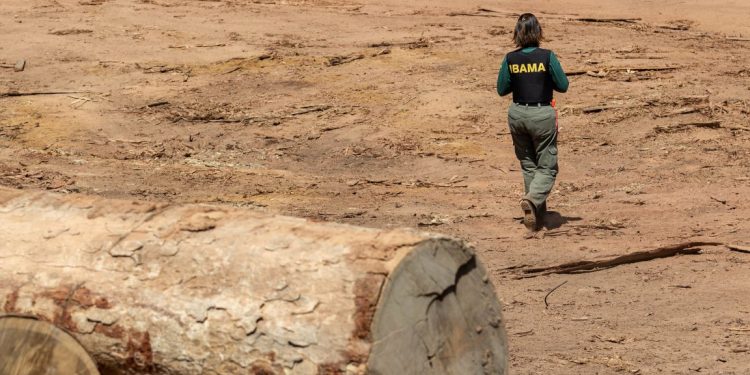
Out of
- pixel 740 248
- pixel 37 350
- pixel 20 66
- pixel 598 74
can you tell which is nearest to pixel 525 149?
pixel 740 248

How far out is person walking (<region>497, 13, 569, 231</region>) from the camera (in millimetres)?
8047

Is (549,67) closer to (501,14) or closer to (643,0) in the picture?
(501,14)

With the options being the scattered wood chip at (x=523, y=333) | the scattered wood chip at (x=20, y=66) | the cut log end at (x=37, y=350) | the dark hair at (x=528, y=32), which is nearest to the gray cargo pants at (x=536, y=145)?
the dark hair at (x=528, y=32)

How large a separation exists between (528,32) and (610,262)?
5.50 feet

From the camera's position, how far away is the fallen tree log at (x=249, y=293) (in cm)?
438

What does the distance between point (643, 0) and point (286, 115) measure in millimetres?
5924

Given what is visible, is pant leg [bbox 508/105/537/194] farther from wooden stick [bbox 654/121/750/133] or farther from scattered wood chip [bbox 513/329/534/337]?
wooden stick [bbox 654/121/750/133]

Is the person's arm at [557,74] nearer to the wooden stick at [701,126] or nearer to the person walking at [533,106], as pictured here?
the person walking at [533,106]

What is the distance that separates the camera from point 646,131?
10758 mm

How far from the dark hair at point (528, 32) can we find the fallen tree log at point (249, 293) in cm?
347

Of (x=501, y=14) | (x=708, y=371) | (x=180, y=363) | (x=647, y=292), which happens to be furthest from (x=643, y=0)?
(x=180, y=363)

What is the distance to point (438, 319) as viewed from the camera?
461 centimetres

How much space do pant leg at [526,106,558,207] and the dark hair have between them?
0.47 meters

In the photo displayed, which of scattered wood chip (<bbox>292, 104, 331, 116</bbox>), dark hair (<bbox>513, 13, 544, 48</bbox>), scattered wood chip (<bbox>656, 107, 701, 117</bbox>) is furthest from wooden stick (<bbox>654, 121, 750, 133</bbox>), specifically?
scattered wood chip (<bbox>292, 104, 331, 116</bbox>)
